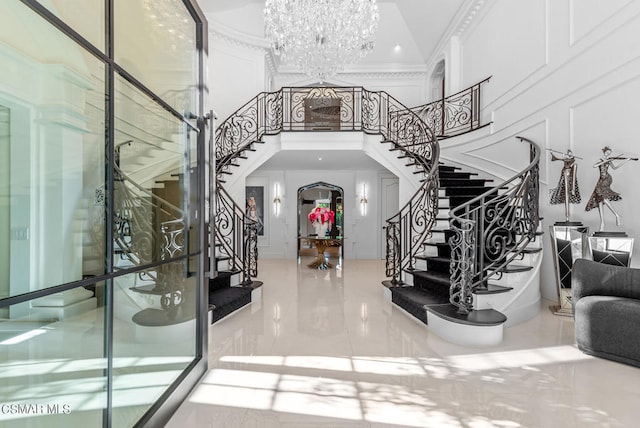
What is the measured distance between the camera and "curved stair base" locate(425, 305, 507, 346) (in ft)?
10.3

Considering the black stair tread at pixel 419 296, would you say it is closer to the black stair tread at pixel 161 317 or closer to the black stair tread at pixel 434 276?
the black stair tread at pixel 434 276

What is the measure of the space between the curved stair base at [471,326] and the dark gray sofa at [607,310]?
0.67 meters

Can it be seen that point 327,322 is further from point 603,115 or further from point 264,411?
point 603,115

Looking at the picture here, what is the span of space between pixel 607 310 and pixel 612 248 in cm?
95

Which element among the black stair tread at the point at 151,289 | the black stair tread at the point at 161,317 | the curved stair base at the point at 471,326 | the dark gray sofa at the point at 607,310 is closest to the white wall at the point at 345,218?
the curved stair base at the point at 471,326

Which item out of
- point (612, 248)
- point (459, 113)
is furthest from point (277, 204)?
point (612, 248)

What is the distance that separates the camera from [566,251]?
3.93 meters

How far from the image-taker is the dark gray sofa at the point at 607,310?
2.67 meters

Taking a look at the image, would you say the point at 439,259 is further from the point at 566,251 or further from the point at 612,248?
the point at 612,248

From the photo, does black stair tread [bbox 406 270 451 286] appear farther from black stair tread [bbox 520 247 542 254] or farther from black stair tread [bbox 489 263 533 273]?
black stair tread [bbox 520 247 542 254]

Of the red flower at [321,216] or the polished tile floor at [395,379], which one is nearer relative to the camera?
the polished tile floor at [395,379]

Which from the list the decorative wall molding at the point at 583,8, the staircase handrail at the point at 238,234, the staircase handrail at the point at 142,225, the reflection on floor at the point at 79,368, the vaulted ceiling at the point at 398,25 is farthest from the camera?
the vaulted ceiling at the point at 398,25

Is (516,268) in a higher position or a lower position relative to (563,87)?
lower

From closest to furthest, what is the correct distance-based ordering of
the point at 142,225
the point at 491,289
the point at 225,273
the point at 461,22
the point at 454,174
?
the point at 142,225, the point at 491,289, the point at 225,273, the point at 454,174, the point at 461,22
